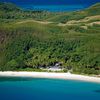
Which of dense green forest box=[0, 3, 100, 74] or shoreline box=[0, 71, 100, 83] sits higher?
dense green forest box=[0, 3, 100, 74]

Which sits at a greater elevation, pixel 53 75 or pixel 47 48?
pixel 47 48

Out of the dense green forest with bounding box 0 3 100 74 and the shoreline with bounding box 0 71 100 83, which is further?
the dense green forest with bounding box 0 3 100 74

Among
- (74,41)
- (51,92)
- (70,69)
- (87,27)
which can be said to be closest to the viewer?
(51,92)

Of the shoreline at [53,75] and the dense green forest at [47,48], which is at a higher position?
the dense green forest at [47,48]

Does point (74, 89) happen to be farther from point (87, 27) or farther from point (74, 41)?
point (87, 27)

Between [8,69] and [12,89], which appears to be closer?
[12,89]

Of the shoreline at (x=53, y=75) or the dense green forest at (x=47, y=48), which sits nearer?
the shoreline at (x=53, y=75)

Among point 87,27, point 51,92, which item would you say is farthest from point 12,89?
point 87,27

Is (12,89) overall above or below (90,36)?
below

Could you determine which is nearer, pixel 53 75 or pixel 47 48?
pixel 53 75

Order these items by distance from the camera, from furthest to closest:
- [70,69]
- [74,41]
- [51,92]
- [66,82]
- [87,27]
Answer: [87,27], [74,41], [70,69], [66,82], [51,92]

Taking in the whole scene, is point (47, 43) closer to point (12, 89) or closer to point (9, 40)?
point (9, 40)
